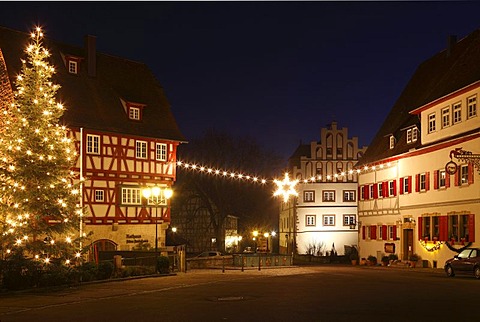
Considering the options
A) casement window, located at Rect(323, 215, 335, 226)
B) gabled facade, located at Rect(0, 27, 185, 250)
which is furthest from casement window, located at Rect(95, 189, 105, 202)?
casement window, located at Rect(323, 215, 335, 226)

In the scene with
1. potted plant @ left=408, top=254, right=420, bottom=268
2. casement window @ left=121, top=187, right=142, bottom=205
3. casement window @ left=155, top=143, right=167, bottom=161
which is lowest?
potted plant @ left=408, top=254, right=420, bottom=268

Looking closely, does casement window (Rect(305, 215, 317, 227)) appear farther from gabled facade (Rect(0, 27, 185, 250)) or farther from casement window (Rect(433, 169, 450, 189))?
casement window (Rect(433, 169, 450, 189))

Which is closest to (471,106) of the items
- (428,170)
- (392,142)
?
(428,170)

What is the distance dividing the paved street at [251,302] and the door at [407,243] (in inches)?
776

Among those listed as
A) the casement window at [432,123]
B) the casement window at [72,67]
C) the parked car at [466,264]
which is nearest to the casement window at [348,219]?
the casement window at [432,123]

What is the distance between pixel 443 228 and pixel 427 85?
1249cm

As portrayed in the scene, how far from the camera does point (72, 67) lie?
151 feet

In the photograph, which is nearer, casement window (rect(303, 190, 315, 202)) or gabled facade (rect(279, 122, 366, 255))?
gabled facade (rect(279, 122, 366, 255))

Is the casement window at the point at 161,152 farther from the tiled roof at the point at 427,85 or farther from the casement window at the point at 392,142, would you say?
the casement window at the point at 392,142

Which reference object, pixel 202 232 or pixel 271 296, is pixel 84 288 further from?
pixel 202 232

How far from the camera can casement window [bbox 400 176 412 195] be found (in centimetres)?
4820

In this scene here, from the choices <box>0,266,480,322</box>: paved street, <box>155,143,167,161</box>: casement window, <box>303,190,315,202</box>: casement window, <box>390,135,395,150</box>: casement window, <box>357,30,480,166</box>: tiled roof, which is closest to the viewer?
<box>0,266,480,322</box>: paved street

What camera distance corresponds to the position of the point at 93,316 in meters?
17.9

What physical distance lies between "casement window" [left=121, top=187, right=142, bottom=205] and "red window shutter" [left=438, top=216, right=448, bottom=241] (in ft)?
62.5
